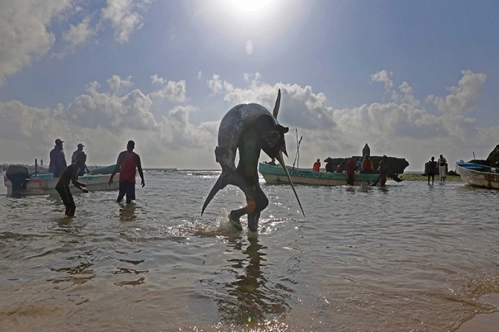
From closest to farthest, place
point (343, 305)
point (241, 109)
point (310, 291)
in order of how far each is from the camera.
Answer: point (343, 305), point (310, 291), point (241, 109)

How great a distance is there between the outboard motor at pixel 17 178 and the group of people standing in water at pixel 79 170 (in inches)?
38.0

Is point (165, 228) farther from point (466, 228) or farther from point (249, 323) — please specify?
point (466, 228)

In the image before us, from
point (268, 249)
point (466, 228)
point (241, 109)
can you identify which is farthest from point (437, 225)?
point (241, 109)

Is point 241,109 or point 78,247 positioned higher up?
point 241,109

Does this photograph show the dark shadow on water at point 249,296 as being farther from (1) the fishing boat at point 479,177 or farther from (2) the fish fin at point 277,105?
(1) the fishing boat at point 479,177

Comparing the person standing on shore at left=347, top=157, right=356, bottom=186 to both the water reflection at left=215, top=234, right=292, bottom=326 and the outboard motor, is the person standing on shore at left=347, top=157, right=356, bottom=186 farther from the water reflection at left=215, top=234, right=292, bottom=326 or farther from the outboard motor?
the water reflection at left=215, top=234, right=292, bottom=326

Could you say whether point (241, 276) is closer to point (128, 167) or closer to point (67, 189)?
point (67, 189)

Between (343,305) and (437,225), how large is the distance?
5.08 metres

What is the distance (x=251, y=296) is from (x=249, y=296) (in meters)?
0.02

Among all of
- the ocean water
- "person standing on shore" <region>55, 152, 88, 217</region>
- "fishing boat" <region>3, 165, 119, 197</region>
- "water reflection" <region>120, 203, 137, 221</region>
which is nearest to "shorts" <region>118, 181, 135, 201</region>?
"water reflection" <region>120, 203, 137, 221</region>

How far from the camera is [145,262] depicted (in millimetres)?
4113

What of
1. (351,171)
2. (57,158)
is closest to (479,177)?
(351,171)

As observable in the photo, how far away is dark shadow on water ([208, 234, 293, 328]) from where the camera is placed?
2.66m

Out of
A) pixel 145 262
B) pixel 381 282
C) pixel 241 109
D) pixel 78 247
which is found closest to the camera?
pixel 381 282
